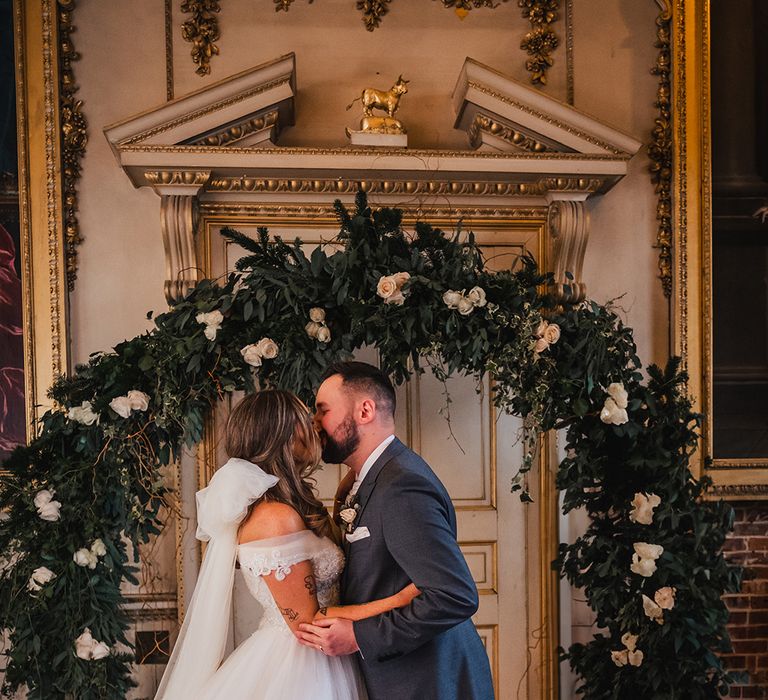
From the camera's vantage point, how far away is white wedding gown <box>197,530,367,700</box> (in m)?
2.22

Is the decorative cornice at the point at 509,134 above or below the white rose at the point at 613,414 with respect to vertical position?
above

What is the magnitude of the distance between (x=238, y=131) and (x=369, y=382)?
1.54 metres

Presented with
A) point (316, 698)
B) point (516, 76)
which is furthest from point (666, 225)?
point (316, 698)

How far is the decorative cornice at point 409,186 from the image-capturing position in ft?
11.4

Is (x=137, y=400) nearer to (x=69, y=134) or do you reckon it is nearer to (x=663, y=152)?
(x=69, y=134)

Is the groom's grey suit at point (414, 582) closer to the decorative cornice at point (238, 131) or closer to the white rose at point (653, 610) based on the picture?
the white rose at point (653, 610)

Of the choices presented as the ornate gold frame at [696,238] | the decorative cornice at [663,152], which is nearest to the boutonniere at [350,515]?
the ornate gold frame at [696,238]

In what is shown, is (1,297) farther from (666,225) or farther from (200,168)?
(666,225)

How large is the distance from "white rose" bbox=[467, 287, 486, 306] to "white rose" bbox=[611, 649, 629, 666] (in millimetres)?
1537

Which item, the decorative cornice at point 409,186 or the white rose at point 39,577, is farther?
the decorative cornice at point 409,186

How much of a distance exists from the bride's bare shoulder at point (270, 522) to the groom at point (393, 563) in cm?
21

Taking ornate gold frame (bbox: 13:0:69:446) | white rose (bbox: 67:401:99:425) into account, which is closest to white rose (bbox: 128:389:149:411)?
white rose (bbox: 67:401:99:425)

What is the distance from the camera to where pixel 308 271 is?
Answer: 279 centimetres

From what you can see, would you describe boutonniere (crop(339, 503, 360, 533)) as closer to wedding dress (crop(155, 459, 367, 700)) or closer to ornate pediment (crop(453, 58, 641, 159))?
wedding dress (crop(155, 459, 367, 700))
